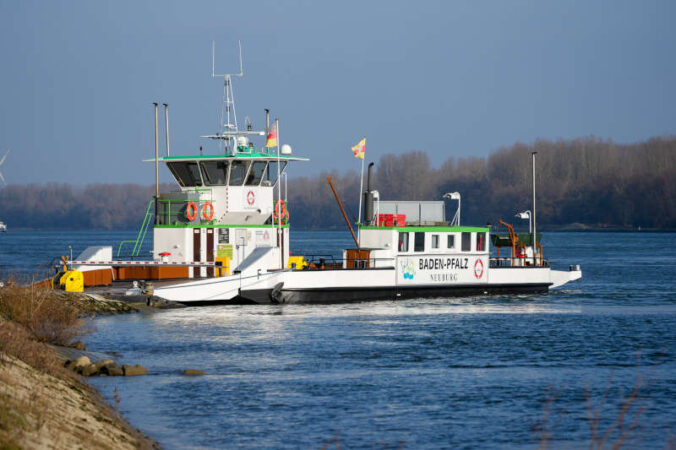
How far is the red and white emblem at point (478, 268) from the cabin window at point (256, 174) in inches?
375

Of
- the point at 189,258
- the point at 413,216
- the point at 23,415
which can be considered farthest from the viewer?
the point at 413,216

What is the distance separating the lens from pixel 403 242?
38125 mm

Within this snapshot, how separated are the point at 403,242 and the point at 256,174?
21.7 ft

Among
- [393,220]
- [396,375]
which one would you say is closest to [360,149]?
[393,220]

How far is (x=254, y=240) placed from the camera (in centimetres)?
3784

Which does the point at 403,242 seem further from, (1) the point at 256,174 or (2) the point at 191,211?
(2) the point at 191,211

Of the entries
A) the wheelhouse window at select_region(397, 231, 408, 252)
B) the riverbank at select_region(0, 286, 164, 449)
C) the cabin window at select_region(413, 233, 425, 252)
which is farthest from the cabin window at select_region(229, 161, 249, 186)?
the riverbank at select_region(0, 286, 164, 449)

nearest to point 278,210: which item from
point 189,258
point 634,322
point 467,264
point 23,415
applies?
point 189,258

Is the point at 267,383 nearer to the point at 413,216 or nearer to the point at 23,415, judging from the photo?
the point at 23,415

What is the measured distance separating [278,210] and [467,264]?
8.09 meters

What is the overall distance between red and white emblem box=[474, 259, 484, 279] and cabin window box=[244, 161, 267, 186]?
9.53m

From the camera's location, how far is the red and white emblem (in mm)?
39906

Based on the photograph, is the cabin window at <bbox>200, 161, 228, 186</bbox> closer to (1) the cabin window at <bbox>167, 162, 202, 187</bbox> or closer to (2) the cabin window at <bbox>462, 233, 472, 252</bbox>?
(1) the cabin window at <bbox>167, 162, 202, 187</bbox>

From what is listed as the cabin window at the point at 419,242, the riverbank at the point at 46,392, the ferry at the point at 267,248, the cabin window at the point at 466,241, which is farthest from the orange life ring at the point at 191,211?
the riverbank at the point at 46,392
